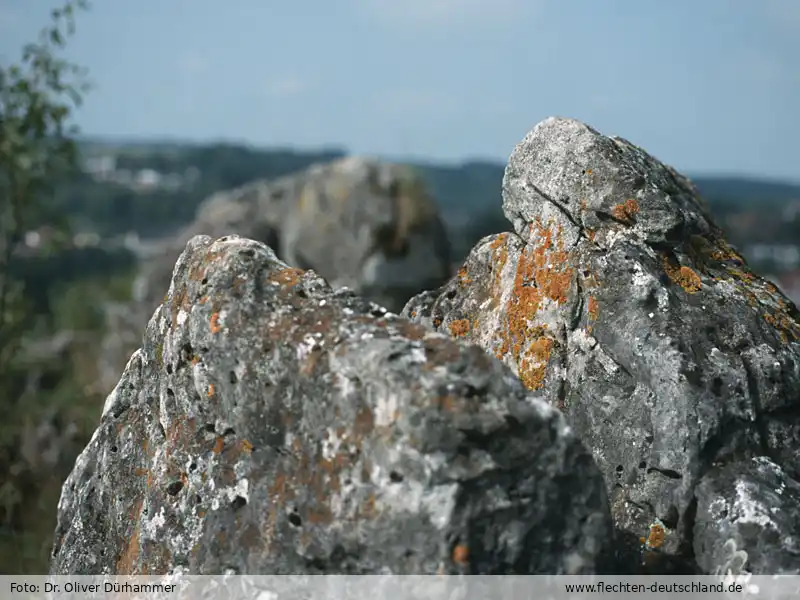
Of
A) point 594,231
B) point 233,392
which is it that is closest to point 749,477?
point 594,231

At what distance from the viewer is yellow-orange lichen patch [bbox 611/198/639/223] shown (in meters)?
4.68

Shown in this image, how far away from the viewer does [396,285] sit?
2192cm

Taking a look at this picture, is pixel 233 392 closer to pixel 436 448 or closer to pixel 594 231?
pixel 436 448

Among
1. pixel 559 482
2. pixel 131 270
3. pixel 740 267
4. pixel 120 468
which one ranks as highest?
pixel 740 267

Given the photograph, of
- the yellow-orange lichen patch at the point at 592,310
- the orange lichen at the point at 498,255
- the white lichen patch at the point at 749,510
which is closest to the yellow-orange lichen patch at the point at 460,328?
the orange lichen at the point at 498,255

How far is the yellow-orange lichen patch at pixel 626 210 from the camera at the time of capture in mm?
4684

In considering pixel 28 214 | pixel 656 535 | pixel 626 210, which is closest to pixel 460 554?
pixel 656 535

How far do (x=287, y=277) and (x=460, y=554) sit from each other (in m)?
1.48

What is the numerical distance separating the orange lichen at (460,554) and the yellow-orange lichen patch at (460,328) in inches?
82.8

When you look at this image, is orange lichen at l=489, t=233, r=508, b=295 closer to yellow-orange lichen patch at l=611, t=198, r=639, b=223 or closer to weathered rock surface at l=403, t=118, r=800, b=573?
weathered rock surface at l=403, t=118, r=800, b=573

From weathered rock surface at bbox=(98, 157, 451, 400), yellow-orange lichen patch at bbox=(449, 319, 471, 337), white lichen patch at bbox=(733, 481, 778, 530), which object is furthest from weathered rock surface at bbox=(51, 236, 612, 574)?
weathered rock surface at bbox=(98, 157, 451, 400)

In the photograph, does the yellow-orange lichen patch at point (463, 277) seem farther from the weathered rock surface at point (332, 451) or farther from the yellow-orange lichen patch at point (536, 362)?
the weathered rock surface at point (332, 451)

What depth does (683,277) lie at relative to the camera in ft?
14.8

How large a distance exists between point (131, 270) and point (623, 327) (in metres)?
97.1
